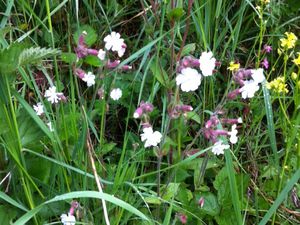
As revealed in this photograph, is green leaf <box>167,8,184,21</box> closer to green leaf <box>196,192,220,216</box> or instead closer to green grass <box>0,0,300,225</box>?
green grass <box>0,0,300,225</box>

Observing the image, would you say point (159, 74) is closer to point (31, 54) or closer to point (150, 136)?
point (150, 136)

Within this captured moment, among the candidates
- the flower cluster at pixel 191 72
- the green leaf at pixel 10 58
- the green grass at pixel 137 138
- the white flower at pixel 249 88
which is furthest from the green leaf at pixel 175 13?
the green leaf at pixel 10 58

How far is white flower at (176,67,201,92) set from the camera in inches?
48.8

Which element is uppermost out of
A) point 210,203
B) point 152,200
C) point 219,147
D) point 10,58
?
point 10,58

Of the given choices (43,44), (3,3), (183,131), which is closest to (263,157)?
(183,131)

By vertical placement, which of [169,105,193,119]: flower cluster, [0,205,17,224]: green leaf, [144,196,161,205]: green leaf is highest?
[169,105,193,119]: flower cluster

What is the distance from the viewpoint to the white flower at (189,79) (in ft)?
4.06

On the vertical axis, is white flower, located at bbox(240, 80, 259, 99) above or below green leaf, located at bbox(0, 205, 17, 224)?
above

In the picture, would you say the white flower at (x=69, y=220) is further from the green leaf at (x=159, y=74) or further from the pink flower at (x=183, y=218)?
the green leaf at (x=159, y=74)

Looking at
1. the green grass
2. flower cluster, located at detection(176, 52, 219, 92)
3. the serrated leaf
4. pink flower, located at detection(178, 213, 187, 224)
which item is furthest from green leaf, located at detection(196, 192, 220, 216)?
the serrated leaf

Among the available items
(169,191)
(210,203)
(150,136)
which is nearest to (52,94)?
(150,136)

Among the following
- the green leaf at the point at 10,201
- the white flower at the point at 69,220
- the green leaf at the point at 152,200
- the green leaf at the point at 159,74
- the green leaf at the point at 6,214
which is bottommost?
the green leaf at the point at 152,200

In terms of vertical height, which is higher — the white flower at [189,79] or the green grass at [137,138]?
the white flower at [189,79]

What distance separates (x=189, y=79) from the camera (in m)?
1.24
